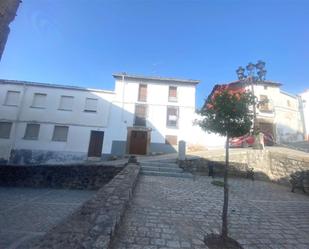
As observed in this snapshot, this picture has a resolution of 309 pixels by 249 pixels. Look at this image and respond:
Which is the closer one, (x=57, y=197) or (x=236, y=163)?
(x=57, y=197)

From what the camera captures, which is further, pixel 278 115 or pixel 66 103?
pixel 278 115

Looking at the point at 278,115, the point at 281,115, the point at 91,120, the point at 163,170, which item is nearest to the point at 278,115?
the point at 278,115

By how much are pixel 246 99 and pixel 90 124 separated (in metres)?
16.5

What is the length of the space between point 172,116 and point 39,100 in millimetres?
13038

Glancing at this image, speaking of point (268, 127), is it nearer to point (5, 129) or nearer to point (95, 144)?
point (95, 144)

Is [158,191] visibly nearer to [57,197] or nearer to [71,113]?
[57,197]

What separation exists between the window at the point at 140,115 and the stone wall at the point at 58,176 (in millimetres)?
7885

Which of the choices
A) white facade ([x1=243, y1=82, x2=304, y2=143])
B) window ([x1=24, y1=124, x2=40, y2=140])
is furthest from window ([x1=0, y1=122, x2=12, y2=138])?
white facade ([x1=243, y1=82, x2=304, y2=143])

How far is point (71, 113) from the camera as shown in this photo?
18766 mm

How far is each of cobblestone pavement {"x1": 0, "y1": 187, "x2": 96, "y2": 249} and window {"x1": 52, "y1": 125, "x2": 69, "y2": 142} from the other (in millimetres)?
6688

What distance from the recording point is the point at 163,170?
10383 millimetres

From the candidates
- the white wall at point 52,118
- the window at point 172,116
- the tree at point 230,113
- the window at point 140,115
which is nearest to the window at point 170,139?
the window at point 172,116

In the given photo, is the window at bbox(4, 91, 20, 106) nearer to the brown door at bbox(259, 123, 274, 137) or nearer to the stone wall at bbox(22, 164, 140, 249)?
the stone wall at bbox(22, 164, 140, 249)

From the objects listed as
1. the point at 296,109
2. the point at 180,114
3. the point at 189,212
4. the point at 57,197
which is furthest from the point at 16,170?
the point at 296,109
